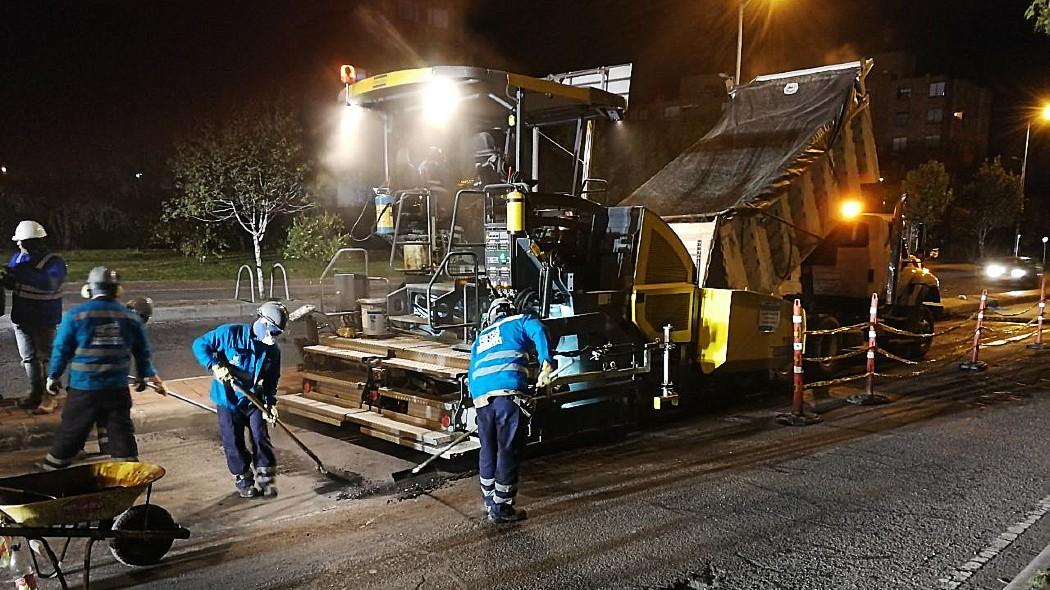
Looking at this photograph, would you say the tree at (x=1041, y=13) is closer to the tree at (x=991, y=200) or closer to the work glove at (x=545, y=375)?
the work glove at (x=545, y=375)

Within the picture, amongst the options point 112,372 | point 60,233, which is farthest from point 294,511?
point 60,233

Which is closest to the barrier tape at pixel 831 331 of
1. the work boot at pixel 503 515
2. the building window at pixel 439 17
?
the work boot at pixel 503 515

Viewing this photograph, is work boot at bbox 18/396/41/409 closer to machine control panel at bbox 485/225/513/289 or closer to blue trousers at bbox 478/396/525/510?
machine control panel at bbox 485/225/513/289

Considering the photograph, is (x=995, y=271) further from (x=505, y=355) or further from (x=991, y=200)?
(x=505, y=355)

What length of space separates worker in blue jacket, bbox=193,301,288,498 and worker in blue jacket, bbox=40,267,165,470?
22.3 inches

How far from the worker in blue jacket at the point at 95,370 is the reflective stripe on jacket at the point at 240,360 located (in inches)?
21.3

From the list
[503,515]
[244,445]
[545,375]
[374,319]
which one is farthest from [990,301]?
[244,445]

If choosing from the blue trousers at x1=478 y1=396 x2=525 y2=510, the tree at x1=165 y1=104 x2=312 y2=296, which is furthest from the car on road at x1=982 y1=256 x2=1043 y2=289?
the blue trousers at x1=478 y1=396 x2=525 y2=510

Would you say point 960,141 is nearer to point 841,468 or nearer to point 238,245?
point 238,245

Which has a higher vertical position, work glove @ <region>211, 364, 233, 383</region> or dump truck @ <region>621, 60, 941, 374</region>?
dump truck @ <region>621, 60, 941, 374</region>

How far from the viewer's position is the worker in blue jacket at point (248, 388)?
5.32 m

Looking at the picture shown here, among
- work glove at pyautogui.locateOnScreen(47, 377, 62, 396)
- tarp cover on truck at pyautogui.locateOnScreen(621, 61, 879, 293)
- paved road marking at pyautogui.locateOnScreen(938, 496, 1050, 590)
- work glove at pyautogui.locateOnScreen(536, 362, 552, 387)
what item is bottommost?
paved road marking at pyautogui.locateOnScreen(938, 496, 1050, 590)

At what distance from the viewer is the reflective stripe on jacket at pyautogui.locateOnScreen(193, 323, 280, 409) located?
5.29 meters

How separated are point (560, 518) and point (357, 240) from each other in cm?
427
